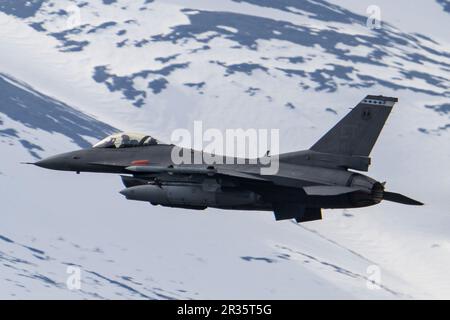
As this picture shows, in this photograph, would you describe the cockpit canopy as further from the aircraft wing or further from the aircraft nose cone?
the aircraft wing

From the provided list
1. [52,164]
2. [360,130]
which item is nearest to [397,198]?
[360,130]

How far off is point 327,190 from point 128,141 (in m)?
12.0

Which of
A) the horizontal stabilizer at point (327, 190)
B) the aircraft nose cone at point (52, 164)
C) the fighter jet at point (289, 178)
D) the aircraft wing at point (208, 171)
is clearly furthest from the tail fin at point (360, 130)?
the aircraft nose cone at point (52, 164)

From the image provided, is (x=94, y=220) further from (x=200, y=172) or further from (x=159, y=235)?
(x=200, y=172)

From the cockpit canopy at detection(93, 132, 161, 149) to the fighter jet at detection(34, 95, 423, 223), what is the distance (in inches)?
109

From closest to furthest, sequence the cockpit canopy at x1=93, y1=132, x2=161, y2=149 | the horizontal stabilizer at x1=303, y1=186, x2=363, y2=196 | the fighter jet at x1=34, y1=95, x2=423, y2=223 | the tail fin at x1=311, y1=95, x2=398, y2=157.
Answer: the horizontal stabilizer at x1=303, y1=186, x2=363, y2=196 → the fighter jet at x1=34, y1=95, x2=423, y2=223 → the tail fin at x1=311, y1=95, x2=398, y2=157 → the cockpit canopy at x1=93, y1=132, x2=161, y2=149

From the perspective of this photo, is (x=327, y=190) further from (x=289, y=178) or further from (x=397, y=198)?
(x=397, y=198)

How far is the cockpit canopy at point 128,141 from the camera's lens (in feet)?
228

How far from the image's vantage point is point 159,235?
192000 millimetres

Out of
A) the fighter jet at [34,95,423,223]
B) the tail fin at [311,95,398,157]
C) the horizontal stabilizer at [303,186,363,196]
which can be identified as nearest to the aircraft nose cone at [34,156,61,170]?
the fighter jet at [34,95,423,223]

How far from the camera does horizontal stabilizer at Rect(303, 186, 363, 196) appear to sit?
2441 inches

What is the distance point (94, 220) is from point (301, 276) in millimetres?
29734

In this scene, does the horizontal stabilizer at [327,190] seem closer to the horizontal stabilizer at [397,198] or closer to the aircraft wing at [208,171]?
the horizontal stabilizer at [397,198]

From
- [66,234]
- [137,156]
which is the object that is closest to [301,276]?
[66,234]
